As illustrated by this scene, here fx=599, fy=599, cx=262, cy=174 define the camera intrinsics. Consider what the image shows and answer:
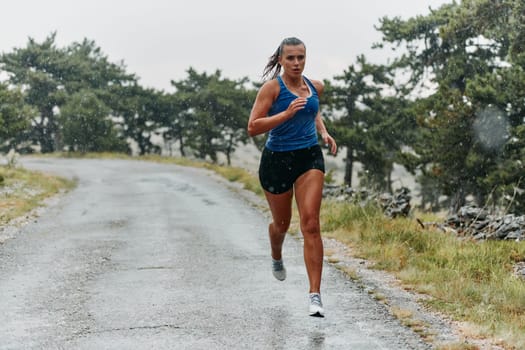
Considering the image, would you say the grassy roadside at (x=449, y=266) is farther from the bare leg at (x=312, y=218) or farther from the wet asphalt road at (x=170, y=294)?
the bare leg at (x=312, y=218)

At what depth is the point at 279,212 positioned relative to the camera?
491 centimetres

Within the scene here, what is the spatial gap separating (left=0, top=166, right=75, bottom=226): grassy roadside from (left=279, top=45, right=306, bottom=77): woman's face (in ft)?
26.9

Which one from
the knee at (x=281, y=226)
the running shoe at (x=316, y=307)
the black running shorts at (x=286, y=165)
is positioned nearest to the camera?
the running shoe at (x=316, y=307)

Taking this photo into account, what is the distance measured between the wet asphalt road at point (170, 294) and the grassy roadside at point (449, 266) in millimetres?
571

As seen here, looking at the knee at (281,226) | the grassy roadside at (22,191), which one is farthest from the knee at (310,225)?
the grassy roadside at (22,191)

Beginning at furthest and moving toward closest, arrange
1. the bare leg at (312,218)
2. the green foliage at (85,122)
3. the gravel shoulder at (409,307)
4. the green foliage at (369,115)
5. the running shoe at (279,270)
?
the green foliage at (85,122) → the green foliage at (369,115) → the running shoe at (279,270) → the bare leg at (312,218) → the gravel shoulder at (409,307)

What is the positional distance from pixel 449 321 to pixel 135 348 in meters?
2.27

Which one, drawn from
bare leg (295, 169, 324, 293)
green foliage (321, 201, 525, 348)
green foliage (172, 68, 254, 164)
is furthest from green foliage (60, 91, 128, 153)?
bare leg (295, 169, 324, 293)

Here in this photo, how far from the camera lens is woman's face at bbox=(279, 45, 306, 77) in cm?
448

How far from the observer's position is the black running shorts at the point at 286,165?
4.60 meters

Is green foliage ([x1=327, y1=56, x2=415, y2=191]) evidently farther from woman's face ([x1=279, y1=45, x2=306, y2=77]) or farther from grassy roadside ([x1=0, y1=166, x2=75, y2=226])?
woman's face ([x1=279, y1=45, x2=306, y2=77])

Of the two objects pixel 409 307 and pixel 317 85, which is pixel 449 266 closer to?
pixel 409 307

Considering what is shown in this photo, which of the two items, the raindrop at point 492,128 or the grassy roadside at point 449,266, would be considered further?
the raindrop at point 492,128

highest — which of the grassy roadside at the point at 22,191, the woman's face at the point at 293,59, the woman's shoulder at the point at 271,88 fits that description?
the woman's face at the point at 293,59
